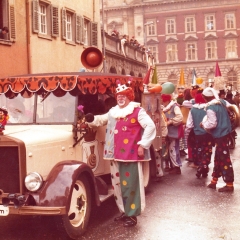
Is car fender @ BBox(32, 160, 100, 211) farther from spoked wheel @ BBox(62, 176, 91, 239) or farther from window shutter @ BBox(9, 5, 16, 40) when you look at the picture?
window shutter @ BBox(9, 5, 16, 40)

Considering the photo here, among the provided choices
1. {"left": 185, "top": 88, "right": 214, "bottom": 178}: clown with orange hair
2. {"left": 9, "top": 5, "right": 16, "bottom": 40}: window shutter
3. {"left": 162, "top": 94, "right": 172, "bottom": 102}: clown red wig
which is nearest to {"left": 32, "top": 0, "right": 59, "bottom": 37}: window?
{"left": 9, "top": 5, "right": 16, "bottom": 40}: window shutter

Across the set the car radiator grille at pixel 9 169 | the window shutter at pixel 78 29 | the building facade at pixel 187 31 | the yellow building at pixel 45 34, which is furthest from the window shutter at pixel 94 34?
the building facade at pixel 187 31

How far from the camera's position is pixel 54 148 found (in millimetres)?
6613

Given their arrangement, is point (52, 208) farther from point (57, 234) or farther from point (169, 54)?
point (169, 54)

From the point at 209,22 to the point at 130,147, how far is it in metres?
68.5

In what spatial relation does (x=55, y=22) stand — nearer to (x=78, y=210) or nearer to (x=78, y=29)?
(x=78, y=29)

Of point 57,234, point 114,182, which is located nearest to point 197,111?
point 114,182

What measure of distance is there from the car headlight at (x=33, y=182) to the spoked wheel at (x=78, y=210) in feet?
1.59

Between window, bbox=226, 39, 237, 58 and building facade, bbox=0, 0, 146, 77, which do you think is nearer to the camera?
building facade, bbox=0, 0, 146, 77

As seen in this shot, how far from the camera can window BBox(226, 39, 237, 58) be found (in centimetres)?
7275

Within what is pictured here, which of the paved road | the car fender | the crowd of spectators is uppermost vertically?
the crowd of spectators

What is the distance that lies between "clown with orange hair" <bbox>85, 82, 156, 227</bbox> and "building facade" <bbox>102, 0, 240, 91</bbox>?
Result: 6610cm

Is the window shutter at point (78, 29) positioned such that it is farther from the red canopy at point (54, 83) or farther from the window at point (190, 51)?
the window at point (190, 51)

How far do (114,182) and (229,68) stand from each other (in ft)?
222
